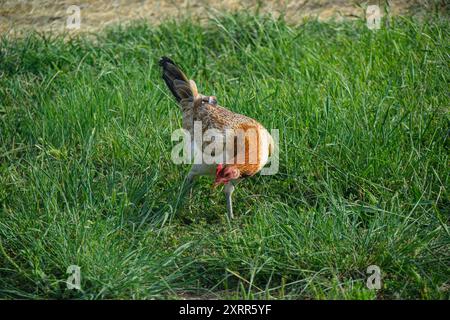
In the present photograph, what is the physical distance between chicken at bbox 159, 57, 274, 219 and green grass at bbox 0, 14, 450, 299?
0.21 metres

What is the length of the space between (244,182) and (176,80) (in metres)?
0.96

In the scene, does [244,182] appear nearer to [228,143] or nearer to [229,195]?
[229,195]

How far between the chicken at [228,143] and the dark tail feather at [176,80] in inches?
6.0

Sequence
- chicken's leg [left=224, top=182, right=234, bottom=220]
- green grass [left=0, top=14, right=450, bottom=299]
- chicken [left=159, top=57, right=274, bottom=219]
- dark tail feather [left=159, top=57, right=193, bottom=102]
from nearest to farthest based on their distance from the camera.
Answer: green grass [left=0, top=14, right=450, bottom=299], chicken [left=159, top=57, right=274, bottom=219], chicken's leg [left=224, top=182, right=234, bottom=220], dark tail feather [left=159, top=57, right=193, bottom=102]

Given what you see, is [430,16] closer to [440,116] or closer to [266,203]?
[440,116]

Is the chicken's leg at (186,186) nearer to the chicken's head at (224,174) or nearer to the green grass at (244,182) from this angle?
the green grass at (244,182)

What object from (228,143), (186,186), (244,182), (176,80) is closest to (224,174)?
(228,143)

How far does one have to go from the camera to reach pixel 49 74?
704 centimetres

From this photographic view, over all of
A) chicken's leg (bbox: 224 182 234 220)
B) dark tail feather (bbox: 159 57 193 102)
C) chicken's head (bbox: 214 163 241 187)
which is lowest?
chicken's leg (bbox: 224 182 234 220)

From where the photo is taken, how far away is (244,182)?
19.2 feet

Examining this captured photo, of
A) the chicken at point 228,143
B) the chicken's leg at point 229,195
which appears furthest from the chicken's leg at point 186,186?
the chicken's leg at point 229,195

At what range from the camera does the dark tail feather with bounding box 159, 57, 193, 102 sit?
6188 millimetres

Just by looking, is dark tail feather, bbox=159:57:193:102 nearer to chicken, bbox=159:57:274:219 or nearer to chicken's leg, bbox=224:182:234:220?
chicken, bbox=159:57:274:219

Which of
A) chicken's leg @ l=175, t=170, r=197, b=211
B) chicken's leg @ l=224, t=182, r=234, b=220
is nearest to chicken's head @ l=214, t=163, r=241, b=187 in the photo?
chicken's leg @ l=224, t=182, r=234, b=220
